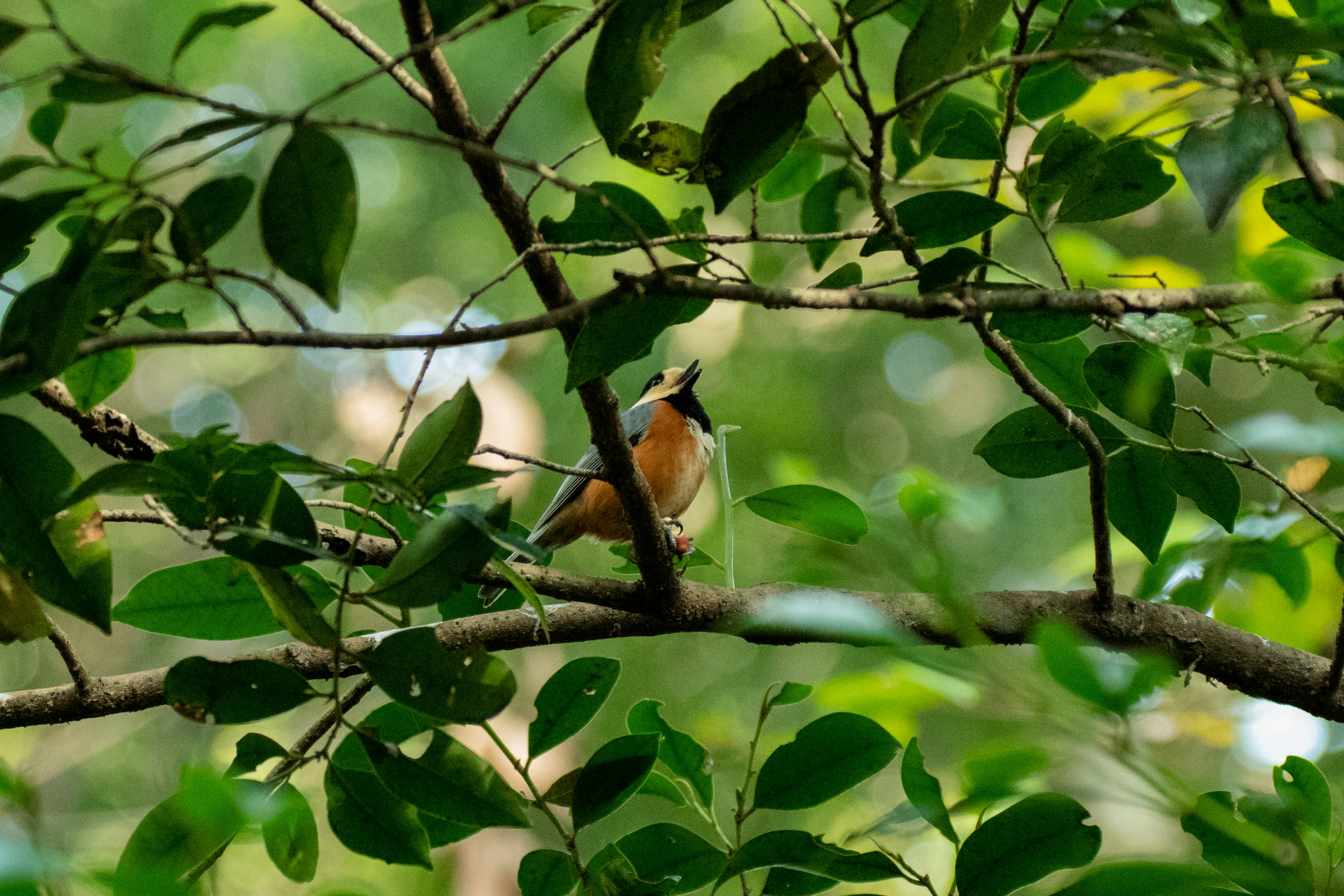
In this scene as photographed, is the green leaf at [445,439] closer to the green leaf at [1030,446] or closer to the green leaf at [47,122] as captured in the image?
the green leaf at [47,122]

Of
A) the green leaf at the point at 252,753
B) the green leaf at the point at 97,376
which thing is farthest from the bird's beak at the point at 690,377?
the green leaf at the point at 252,753

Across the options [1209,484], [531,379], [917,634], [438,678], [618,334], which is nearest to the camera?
[438,678]

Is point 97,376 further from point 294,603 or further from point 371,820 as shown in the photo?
point 371,820

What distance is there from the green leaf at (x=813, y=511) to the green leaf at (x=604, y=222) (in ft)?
2.11

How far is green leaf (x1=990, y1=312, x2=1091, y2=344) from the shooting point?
118cm

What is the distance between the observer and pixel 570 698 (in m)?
1.34

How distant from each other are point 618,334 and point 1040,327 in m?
0.56

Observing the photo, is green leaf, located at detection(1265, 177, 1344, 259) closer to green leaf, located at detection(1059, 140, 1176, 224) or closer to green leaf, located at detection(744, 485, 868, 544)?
green leaf, located at detection(1059, 140, 1176, 224)

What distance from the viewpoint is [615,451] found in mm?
1374

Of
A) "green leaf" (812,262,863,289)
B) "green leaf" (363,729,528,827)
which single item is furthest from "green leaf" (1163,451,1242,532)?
"green leaf" (363,729,528,827)

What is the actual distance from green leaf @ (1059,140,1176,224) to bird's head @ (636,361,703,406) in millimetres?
3139

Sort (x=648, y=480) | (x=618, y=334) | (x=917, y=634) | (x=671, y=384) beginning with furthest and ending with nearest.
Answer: (x=671, y=384) < (x=648, y=480) < (x=917, y=634) < (x=618, y=334)

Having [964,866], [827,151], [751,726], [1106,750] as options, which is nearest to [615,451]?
[827,151]

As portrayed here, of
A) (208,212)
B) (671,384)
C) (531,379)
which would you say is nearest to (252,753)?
(208,212)
